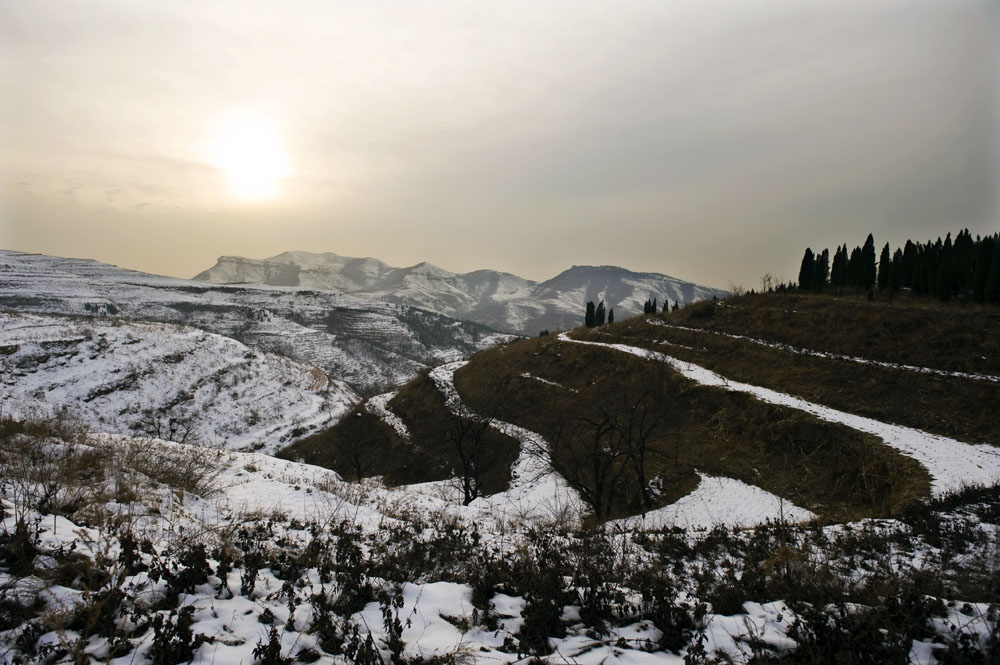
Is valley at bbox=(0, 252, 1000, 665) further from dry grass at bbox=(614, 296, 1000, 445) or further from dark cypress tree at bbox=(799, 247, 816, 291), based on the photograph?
dark cypress tree at bbox=(799, 247, 816, 291)

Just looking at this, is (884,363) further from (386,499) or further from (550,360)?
(386,499)

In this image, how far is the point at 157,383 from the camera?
7012cm

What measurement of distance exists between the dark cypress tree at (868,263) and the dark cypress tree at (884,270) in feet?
3.91

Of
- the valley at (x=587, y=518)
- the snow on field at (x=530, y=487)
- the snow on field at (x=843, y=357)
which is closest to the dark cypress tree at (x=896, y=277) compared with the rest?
the valley at (x=587, y=518)

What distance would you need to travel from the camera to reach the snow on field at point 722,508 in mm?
17547

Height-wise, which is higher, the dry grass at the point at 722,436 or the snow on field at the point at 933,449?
the snow on field at the point at 933,449

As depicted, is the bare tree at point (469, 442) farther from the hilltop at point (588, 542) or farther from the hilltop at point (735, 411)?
the hilltop at point (588, 542)

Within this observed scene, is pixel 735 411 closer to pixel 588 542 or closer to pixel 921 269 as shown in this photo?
pixel 588 542

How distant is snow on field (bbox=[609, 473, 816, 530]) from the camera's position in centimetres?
1755

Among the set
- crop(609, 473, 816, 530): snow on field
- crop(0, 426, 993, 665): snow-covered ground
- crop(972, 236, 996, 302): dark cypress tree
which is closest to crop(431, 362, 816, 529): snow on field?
crop(609, 473, 816, 530): snow on field

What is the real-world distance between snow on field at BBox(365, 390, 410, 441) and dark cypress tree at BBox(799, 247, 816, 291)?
158 ft

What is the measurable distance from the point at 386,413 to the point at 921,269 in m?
55.2

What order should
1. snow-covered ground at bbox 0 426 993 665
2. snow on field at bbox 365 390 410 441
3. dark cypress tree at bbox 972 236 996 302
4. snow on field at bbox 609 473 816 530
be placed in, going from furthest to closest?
snow on field at bbox 365 390 410 441, dark cypress tree at bbox 972 236 996 302, snow on field at bbox 609 473 816 530, snow-covered ground at bbox 0 426 993 665

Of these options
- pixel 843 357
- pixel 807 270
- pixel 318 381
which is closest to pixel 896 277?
pixel 807 270
